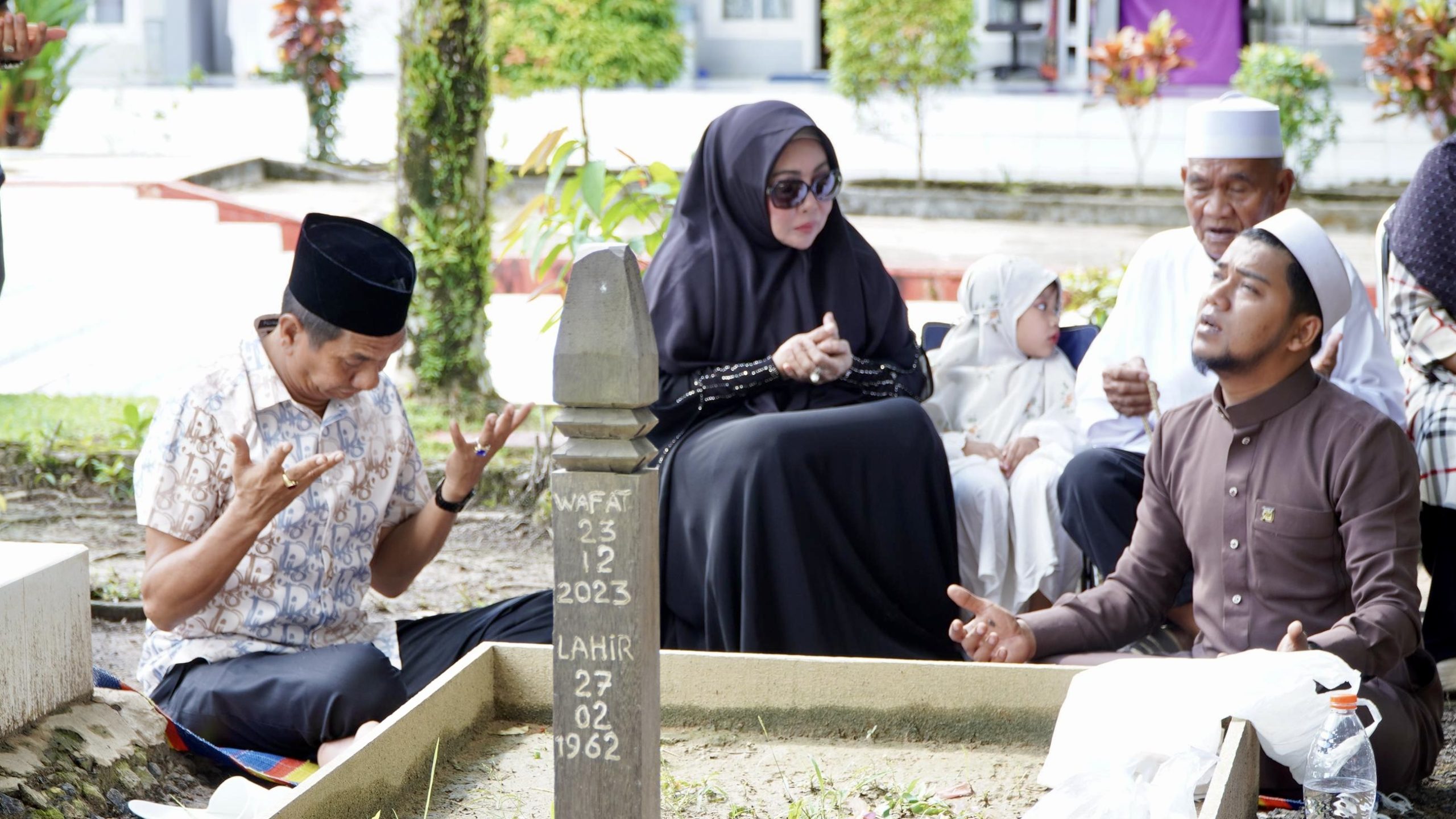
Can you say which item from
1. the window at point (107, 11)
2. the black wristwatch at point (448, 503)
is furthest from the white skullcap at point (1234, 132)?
the window at point (107, 11)

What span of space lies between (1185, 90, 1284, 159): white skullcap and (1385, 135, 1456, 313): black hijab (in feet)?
1.39

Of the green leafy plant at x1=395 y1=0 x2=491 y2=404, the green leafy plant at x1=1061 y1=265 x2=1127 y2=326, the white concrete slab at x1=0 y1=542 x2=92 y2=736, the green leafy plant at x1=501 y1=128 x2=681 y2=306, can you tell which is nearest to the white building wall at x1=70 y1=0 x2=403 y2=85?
the green leafy plant at x1=395 y1=0 x2=491 y2=404

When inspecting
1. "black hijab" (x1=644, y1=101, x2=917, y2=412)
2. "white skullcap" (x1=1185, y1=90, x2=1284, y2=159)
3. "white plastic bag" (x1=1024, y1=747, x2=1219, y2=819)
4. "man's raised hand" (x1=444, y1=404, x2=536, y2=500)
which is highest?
"white skullcap" (x1=1185, y1=90, x2=1284, y2=159)

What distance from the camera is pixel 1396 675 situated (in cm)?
306

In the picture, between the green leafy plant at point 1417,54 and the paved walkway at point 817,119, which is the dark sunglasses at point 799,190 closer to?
the green leafy plant at point 1417,54

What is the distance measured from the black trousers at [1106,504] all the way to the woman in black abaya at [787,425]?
34 centimetres

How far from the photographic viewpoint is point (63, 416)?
22.4 ft

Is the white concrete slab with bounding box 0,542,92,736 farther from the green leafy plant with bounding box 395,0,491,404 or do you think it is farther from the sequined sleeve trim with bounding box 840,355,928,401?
the green leafy plant with bounding box 395,0,491,404

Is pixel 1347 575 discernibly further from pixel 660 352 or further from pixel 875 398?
pixel 660 352

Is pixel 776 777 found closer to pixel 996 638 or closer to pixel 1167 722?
pixel 996 638

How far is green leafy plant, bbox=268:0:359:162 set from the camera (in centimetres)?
1291

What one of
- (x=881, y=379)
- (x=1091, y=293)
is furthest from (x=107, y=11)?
(x=881, y=379)

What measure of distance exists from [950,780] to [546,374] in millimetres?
4258

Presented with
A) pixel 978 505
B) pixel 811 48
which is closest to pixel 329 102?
pixel 811 48
